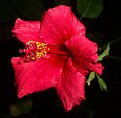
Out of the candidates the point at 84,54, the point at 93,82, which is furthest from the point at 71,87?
the point at 93,82

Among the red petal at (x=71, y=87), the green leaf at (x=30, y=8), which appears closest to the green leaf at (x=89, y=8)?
the green leaf at (x=30, y=8)

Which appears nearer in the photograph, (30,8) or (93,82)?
(30,8)

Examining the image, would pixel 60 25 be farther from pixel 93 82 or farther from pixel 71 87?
pixel 93 82

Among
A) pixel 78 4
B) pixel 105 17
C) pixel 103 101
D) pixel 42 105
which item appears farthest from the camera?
pixel 42 105

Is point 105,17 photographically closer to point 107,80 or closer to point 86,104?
point 107,80

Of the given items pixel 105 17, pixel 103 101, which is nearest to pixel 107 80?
pixel 103 101

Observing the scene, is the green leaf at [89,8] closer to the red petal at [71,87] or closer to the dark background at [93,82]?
the dark background at [93,82]
